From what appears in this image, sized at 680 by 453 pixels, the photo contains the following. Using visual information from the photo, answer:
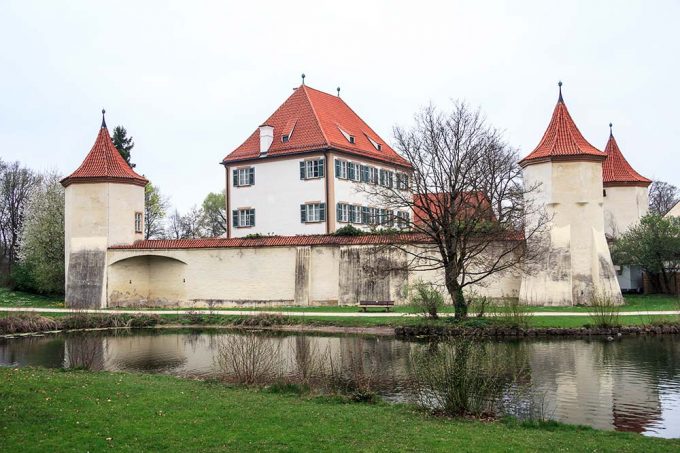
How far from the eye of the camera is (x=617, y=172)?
120ft

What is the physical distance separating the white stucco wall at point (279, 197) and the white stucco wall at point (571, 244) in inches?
469

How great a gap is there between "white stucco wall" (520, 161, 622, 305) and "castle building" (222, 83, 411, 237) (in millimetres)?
9906

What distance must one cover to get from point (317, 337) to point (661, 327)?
401 inches

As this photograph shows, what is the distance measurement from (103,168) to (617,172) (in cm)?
2621

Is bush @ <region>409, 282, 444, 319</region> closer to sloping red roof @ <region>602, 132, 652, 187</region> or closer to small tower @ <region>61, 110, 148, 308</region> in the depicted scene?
small tower @ <region>61, 110, 148, 308</region>

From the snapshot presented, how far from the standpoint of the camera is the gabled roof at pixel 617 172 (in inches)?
1427

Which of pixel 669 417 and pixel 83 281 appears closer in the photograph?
pixel 669 417

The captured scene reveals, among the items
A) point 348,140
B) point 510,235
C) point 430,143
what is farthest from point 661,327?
point 348,140

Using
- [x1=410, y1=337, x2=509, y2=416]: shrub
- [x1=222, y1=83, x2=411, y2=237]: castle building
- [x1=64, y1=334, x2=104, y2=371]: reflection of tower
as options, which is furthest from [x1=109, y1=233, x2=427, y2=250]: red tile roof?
[x1=410, y1=337, x2=509, y2=416]: shrub

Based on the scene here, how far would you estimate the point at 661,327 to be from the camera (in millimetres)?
20312

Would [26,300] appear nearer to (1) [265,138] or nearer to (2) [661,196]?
(1) [265,138]

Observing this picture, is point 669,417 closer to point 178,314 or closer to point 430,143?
point 430,143

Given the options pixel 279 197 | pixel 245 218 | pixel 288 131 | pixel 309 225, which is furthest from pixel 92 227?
pixel 288 131

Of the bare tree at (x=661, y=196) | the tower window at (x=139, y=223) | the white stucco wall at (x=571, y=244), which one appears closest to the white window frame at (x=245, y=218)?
the tower window at (x=139, y=223)
